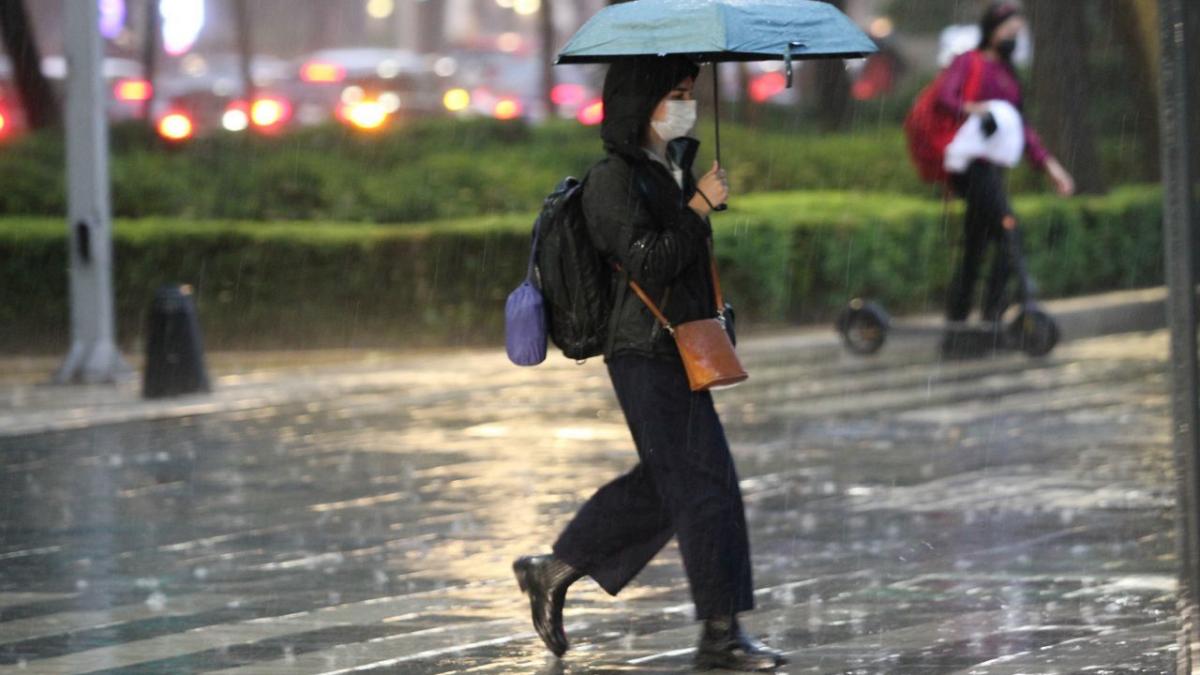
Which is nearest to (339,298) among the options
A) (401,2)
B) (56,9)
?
(56,9)

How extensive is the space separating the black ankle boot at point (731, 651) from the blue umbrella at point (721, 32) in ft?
4.41

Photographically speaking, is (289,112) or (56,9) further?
(56,9)

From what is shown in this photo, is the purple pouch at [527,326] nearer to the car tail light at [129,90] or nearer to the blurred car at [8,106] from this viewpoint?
the blurred car at [8,106]

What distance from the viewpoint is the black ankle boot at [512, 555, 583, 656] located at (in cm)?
696

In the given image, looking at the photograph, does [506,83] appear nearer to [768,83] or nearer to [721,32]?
[768,83]

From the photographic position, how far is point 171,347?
1386cm

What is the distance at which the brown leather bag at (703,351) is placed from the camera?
6.57 meters

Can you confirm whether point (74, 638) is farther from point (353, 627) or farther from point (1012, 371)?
point (1012, 371)

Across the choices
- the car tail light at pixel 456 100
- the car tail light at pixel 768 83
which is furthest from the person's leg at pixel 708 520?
the car tail light at pixel 768 83

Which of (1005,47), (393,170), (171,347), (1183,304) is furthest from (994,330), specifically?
(1183,304)

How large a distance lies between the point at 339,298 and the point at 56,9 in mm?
51806

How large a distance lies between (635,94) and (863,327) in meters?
9.24

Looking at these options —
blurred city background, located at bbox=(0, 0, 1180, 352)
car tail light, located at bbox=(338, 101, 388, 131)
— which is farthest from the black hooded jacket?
car tail light, located at bbox=(338, 101, 388, 131)

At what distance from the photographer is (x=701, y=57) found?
Result: 6.97 m
